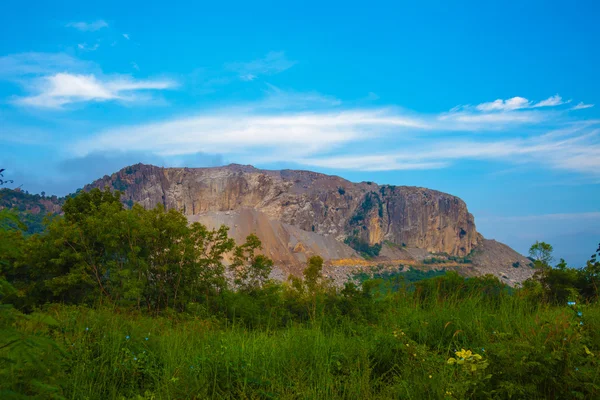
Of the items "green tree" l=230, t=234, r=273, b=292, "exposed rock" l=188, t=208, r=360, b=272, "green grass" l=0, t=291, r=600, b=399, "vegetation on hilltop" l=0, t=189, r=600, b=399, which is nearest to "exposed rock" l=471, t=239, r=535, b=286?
"exposed rock" l=188, t=208, r=360, b=272

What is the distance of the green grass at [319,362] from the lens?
3.89m

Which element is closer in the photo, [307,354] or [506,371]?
[506,371]

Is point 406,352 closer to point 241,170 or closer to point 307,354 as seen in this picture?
point 307,354

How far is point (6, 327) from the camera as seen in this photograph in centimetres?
325

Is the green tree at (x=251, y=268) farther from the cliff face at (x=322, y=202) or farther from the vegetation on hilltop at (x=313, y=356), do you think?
the cliff face at (x=322, y=202)

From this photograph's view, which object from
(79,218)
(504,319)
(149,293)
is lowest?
(149,293)

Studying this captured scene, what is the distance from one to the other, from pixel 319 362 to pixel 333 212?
157 meters

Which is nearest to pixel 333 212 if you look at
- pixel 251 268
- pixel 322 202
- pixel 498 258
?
pixel 322 202

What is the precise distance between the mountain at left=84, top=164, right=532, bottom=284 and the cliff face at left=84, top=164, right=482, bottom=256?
1.04 feet

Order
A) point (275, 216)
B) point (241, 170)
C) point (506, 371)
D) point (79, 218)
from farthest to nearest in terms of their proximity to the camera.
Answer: point (241, 170), point (275, 216), point (79, 218), point (506, 371)

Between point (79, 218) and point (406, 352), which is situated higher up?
point (79, 218)

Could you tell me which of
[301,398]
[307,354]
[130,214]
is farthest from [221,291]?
[301,398]

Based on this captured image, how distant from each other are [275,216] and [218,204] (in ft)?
67.8

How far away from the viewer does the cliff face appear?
14988 cm
